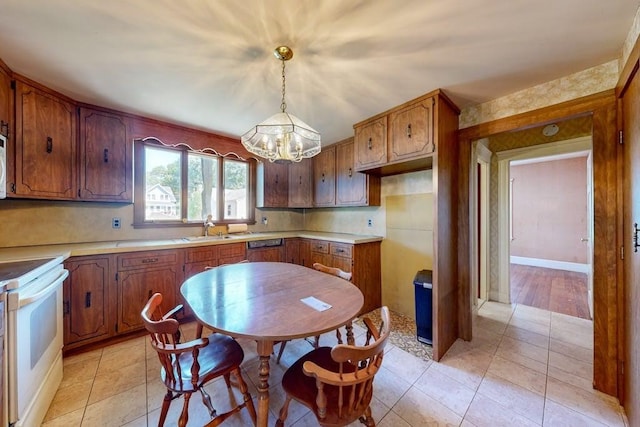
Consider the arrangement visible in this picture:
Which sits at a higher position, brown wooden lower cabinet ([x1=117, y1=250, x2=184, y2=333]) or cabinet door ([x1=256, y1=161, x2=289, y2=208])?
cabinet door ([x1=256, y1=161, x2=289, y2=208])

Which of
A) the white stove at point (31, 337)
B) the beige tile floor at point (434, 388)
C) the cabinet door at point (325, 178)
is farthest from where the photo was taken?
the cabinet door at point (325, 178)

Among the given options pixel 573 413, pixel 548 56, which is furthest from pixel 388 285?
pixel 548 56

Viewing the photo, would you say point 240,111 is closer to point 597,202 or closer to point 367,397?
point 367,397

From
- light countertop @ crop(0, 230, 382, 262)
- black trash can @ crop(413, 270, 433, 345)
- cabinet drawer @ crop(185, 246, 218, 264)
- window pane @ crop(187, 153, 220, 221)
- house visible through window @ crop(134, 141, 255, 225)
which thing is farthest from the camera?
window pane @ crop(187, 153, 220, 221)

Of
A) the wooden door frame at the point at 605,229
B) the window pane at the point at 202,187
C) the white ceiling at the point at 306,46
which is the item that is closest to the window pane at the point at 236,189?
the window pane at the point at 202,187

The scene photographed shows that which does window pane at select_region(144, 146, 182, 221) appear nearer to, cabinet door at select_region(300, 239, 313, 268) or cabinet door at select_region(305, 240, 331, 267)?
cabinet door at select_region(300, 239, 313, 268)

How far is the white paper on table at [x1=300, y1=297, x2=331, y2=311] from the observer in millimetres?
1358

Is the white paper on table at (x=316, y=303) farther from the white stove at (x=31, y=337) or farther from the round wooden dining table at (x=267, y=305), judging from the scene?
the white stove at (x=31, y=337)

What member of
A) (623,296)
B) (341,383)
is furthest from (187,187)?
(623,296)

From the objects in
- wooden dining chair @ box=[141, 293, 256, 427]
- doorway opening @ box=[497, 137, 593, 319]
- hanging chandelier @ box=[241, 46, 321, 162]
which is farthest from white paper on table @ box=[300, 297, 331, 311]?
doorway opening @ box=[497, 137, 593, 319]

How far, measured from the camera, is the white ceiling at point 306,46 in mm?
1273

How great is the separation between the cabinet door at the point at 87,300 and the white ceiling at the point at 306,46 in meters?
1.64

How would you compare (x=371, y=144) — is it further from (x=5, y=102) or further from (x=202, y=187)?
(x=5, y=102)

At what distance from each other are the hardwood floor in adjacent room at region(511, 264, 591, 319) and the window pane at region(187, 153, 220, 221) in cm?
475
